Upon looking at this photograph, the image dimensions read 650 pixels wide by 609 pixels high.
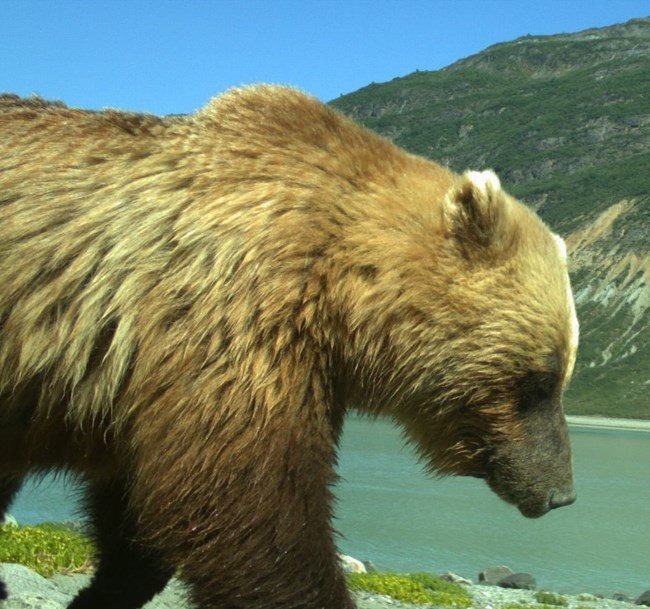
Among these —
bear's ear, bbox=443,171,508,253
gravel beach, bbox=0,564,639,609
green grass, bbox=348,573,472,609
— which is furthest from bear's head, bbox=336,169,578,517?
green grass, bbox=348,573,472,609

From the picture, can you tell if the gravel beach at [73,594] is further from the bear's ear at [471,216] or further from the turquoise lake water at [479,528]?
the turquoise lake water at [479,528]

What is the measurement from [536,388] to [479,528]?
46.3 ft

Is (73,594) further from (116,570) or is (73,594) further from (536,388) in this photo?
(536,388)

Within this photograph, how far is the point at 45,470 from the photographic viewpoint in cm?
367

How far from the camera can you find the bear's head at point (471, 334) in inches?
144

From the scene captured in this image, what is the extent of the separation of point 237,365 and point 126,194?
78cm

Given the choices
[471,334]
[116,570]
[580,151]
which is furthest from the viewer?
[580,151]

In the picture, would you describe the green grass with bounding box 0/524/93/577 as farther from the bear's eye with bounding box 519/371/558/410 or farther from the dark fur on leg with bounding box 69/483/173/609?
the bear's eye with bounding box 519/371/558/410

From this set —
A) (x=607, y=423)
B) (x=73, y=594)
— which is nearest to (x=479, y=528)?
(x=73, y=594)

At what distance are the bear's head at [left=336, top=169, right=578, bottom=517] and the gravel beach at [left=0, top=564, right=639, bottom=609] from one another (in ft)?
3.57

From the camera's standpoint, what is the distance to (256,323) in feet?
11.0

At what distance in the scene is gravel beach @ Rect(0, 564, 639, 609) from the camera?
5.41m

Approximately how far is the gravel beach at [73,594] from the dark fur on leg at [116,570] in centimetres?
15

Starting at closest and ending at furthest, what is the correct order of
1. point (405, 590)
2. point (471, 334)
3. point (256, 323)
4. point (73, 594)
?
1. point (256, 323)
2. point (471, 334)
3. point (73, 594)
4. point (405, 590)
